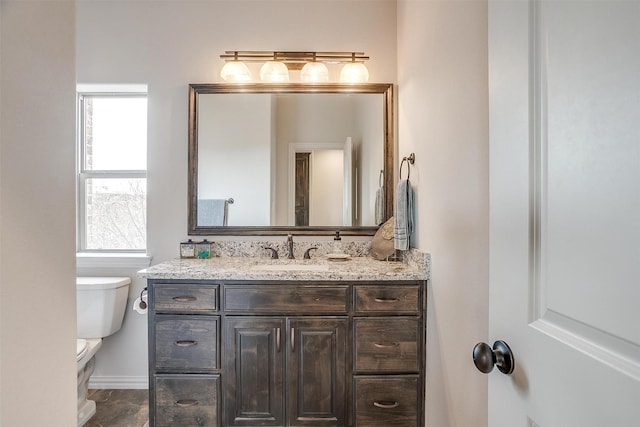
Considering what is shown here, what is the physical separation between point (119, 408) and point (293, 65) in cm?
254

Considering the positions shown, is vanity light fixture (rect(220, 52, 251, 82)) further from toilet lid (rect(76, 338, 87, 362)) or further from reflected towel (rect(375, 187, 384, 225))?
toilet lid (rect(76, 338, 87, 362))

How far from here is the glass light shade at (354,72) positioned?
7.15 ft

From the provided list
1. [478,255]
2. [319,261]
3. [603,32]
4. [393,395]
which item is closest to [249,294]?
[319,261]

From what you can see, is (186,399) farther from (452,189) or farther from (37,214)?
(452,189)

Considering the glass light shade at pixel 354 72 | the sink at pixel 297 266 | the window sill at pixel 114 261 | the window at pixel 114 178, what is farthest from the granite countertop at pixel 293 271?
the glass light shade at pixel 354 72

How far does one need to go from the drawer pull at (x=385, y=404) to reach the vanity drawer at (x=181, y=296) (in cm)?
104

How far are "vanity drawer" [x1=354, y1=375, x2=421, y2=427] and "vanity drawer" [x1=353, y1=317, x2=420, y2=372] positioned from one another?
62mm

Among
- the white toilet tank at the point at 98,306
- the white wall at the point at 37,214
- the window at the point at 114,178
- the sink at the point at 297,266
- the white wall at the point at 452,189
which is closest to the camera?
the white wall at the point at 37,214

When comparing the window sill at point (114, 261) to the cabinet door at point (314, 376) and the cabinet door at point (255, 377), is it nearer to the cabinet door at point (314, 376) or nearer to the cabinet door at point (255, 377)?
the cabinet door at point (255, 377)

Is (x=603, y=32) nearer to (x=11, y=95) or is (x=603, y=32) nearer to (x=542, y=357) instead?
(x=542, y=357)

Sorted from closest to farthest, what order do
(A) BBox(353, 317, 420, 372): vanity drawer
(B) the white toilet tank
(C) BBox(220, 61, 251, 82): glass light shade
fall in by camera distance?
(A) BBox(353, 317, 420, 372): vanity drawer, (B) the white toilet tank, (C) BBox(220, 61, 251, 82): glass light shade

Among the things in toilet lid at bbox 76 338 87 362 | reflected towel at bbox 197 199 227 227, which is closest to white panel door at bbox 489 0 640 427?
reflected towel at bbox 197 199 227 227

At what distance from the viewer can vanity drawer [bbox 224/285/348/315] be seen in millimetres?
1692

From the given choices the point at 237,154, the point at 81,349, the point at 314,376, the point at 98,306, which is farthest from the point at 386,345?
the point at 98,306
